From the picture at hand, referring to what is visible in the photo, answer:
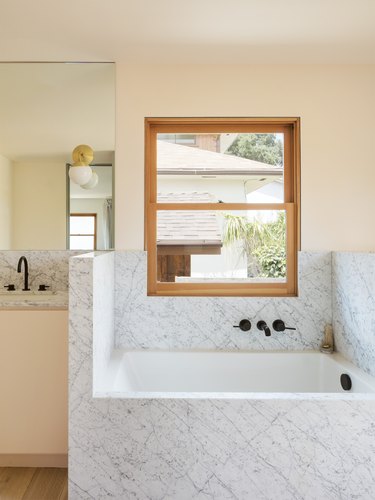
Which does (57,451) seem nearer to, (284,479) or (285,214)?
(284,479)

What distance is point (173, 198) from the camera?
2.76m

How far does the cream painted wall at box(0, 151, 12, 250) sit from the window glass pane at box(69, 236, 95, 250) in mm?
442

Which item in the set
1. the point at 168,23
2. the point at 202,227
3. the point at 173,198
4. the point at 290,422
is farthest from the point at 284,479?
the point at 168,23

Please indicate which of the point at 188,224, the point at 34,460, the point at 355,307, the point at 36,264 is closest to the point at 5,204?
the point at 36,264

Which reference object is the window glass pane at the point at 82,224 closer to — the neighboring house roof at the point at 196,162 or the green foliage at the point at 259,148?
the neighboring house roof at the point at 196,162

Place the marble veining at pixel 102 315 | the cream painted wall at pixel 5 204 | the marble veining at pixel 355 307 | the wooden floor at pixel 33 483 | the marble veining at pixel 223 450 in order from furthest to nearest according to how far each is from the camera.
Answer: the cream painted wall at pixel 5 204, the marble veining at pixel 355 307, the wooden floor at pixel 33 483, the marble veining at pixel 102 315, the marble veining at pixel 223 450

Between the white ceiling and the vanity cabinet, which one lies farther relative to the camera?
the vanity cabinet

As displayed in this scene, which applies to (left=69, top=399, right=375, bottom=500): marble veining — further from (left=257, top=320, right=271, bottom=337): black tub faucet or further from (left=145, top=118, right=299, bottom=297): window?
(left=145, top=118, right=299, bottom=297): window

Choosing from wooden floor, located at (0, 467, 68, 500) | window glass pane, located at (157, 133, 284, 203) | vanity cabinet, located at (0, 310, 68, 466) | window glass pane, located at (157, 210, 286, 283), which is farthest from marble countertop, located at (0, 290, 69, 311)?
window glass pane, located at (157, 133, 284, 203)

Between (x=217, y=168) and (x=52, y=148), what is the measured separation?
3.92ft

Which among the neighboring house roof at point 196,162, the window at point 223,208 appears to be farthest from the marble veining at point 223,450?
the neighboring house roof at point 196,162

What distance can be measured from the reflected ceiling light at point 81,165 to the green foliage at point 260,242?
1.05 metres

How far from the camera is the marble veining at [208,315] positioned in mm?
2643

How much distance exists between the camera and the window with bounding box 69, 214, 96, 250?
8.71ft
